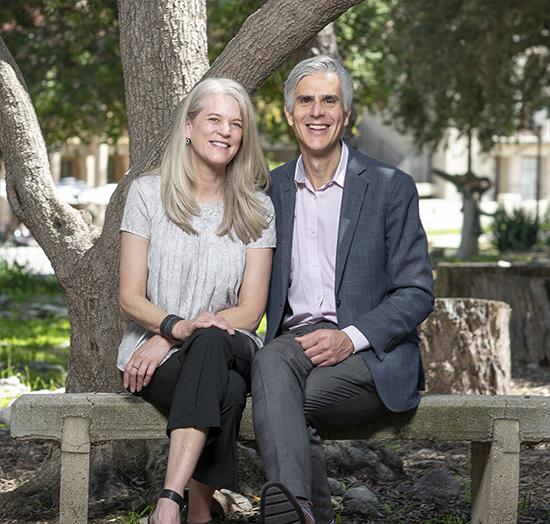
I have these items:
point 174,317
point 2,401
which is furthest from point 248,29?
point 2,401

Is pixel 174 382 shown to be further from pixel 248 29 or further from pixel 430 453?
pixel 430 453

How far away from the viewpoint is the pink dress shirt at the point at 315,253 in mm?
4465

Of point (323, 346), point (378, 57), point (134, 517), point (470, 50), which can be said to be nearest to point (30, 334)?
point (134, 517)

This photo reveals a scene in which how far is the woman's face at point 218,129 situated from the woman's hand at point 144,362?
71 cm

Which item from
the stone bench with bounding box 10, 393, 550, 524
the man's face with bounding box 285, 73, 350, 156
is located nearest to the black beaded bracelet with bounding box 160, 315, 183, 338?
the stone bench with bounding box 10, 393, 550, 524

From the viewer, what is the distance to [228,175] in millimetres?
4559

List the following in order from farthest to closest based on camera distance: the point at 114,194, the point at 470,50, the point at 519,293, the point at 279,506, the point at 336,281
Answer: the point at 470,50, the point at 519,293, the point at 114,194, the point at 336,281, the point at 279,506

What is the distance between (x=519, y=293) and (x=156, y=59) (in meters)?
5.38

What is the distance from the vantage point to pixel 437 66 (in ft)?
57.6

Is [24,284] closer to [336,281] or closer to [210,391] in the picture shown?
[336,281]

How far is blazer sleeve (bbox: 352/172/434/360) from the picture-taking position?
4.32 m

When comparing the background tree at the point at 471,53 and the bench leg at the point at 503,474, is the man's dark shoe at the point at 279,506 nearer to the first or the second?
the bench leg at the point at 503,474

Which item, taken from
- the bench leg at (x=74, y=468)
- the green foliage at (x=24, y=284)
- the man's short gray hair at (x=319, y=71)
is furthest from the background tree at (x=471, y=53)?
the bench leg at (x=74, y=468)

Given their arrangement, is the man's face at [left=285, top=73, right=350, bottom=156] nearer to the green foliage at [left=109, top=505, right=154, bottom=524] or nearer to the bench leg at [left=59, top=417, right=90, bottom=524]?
the bench leg at [left=59, top=417, right=90, bottom=524]
